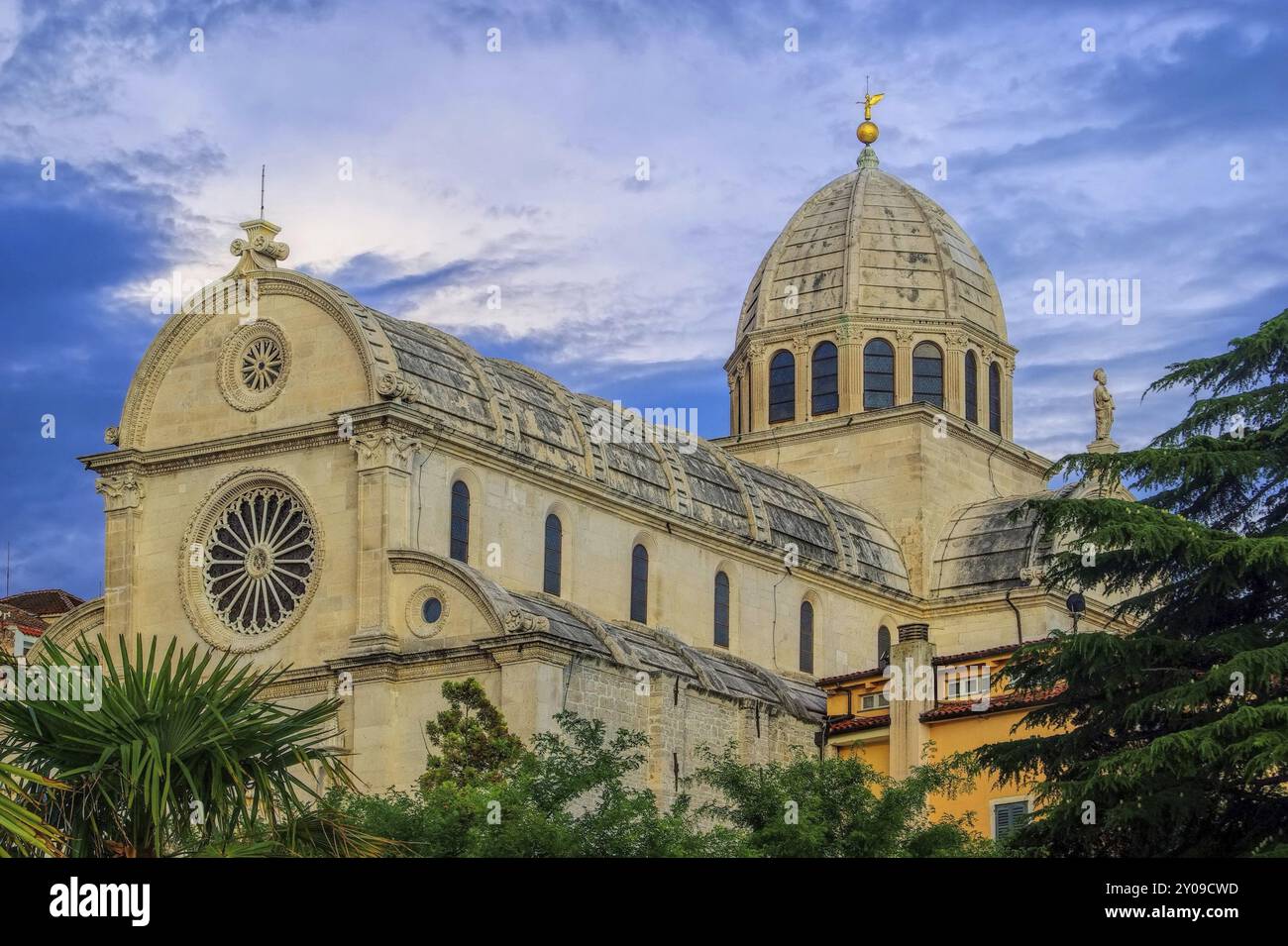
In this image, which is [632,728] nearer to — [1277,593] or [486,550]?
[486,550]

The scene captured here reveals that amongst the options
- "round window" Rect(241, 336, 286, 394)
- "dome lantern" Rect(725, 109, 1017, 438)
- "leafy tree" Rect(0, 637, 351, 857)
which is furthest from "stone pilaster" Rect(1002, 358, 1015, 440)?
"leafy tree" Rect(0, 637, 351, 857)

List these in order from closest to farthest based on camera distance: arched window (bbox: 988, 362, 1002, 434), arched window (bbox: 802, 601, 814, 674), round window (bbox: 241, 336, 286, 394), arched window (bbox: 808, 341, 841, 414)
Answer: round window (bbox: 241, 336, 286, 394)
arched window (bbox: 802, 601, 814, 674)
arched window (bbox: 808, 341, 841, 414)
arched window (bbox: 988, 362, 1002, 434)

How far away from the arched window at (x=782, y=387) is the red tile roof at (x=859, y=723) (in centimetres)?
2340

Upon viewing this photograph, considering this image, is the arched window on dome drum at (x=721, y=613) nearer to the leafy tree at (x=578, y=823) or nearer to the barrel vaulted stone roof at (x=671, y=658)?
the barrel vaulted stone roof at (x=671, y=658)

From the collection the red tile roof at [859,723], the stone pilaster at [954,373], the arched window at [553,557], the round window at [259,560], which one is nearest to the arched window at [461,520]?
the arched window at [553,557]

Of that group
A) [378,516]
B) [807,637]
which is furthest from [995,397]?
[378,516]

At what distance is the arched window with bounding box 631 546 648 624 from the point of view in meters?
64.9

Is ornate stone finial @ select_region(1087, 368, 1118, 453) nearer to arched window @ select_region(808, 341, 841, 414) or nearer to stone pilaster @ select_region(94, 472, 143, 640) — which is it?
arched window @ select_region(808, 341, 841, 414)

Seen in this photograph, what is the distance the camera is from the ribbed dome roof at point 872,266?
83000 mm

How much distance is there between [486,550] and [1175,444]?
2575cm

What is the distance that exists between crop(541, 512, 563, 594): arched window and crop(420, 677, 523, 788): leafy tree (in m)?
7.29

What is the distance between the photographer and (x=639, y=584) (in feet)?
214

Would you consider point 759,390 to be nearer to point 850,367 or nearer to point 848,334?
point 850,367

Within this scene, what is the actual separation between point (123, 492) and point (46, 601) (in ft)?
106
